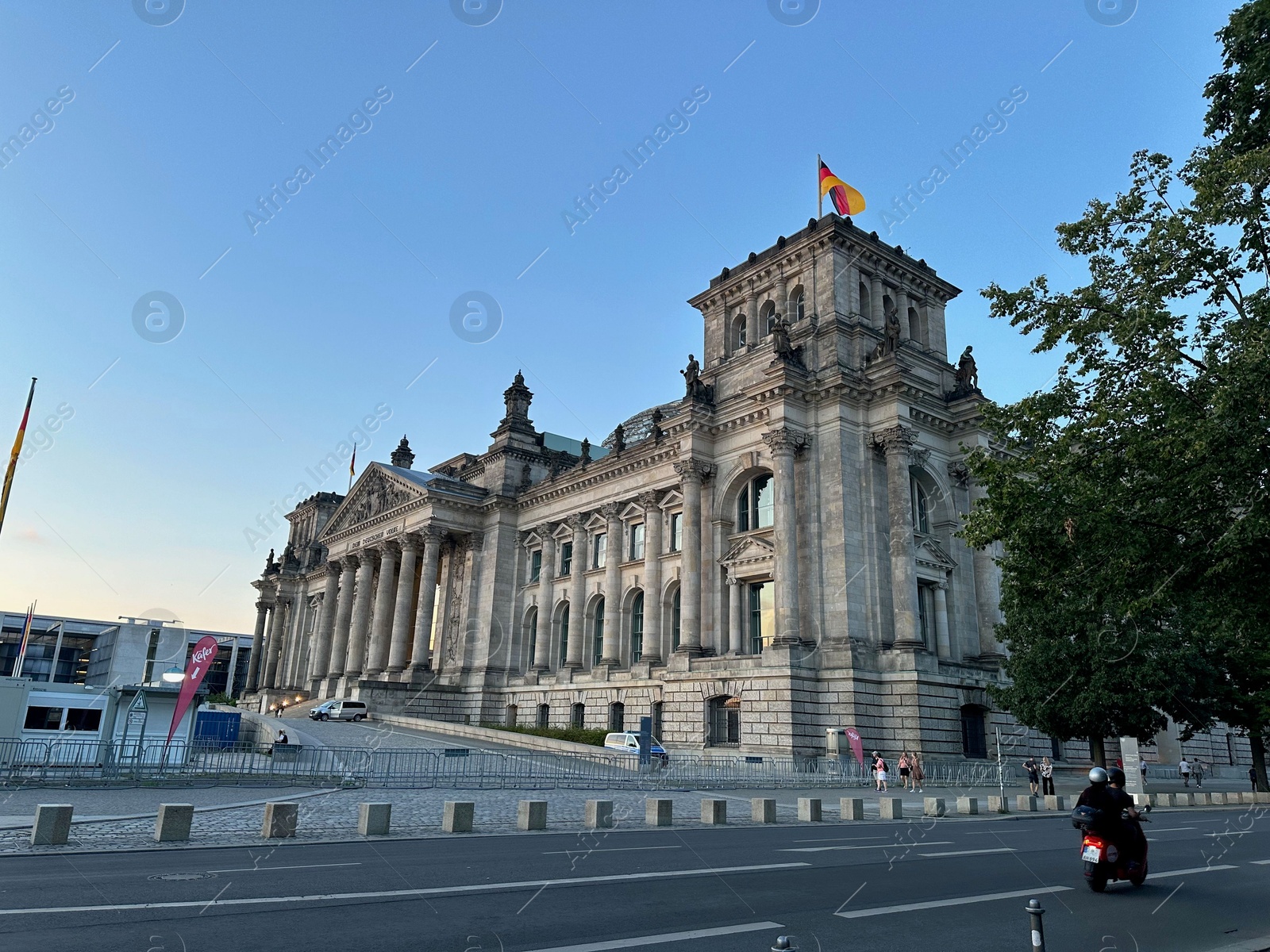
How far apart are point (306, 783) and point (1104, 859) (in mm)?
21344

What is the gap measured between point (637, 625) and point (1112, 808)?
132 ft

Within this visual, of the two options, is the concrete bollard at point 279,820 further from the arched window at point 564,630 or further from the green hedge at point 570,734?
the arched window at point 564,630

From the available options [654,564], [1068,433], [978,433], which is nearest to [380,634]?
[654,564]

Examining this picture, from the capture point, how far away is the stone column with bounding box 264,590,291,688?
279ft

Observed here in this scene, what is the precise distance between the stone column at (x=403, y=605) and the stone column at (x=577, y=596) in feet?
40.4

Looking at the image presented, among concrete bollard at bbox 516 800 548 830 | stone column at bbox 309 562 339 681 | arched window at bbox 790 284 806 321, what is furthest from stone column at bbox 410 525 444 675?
concrete bollard at bbox 516 800 548 830

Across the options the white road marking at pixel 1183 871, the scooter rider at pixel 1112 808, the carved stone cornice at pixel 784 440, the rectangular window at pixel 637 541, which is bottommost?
the white road marking at pixel 1183 871

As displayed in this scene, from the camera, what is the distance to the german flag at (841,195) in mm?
43719

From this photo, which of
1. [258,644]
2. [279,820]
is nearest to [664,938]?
[279,820]

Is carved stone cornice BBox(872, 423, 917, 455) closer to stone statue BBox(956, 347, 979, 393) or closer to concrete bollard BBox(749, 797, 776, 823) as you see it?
stone statue BBox(956, 347, 979, 393)

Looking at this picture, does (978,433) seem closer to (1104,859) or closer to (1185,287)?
(1185,287)

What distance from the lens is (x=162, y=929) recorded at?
7.72 meters

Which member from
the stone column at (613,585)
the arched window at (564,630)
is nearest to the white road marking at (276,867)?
the stone column at (613,585)

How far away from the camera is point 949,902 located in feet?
33.0
